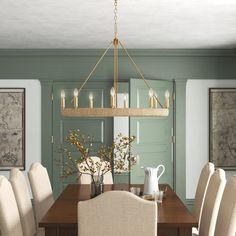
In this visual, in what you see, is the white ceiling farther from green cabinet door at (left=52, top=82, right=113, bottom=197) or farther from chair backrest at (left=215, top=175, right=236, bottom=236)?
chair backrest at (left=215, top=175, right=236, bottom=236)

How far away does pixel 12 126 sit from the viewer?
23.2 ft

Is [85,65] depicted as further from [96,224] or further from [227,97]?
[96,224]

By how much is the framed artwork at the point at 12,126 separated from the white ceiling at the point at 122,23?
736mm

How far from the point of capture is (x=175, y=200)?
406cm

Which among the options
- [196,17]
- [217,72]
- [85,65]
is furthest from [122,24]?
[217,72]

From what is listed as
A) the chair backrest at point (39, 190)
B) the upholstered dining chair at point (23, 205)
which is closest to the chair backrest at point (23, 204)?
the upholstered dining chair at point (23, 205)

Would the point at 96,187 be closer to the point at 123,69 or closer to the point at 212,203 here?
the point at 212,203

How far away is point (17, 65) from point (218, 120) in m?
3.10

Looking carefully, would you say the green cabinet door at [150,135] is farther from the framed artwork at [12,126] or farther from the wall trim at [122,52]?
the framed artwork at [12,126]

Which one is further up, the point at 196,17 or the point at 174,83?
the point at 196,17

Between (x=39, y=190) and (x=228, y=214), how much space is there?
1.78 m

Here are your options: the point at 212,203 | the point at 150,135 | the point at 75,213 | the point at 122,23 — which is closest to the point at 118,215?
the point at 75,213

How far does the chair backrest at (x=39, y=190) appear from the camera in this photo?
4.15 metres

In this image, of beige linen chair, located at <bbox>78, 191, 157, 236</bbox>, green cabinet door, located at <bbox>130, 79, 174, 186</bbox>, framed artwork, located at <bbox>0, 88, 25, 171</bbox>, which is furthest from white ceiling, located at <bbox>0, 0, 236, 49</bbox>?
beige linen chair, located at <bbox>78, 191, 157, 236</bbox>
